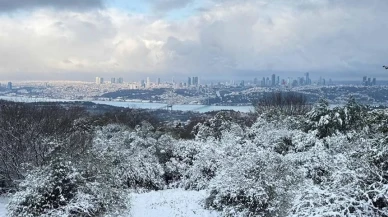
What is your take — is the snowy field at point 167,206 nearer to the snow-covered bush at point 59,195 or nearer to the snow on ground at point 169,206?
the snow on ground at point 169,206

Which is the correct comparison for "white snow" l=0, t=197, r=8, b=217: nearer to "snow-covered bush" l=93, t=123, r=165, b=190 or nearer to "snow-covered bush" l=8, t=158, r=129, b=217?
"snow-covered bush" l=8, t=158, r=129, b=217

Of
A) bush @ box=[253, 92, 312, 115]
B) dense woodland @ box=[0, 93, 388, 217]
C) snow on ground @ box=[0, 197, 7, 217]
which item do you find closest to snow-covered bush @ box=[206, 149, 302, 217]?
dense woodland @ box=[0, 93, 388, 217]

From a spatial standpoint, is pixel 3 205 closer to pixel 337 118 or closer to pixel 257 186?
pixel 257 186

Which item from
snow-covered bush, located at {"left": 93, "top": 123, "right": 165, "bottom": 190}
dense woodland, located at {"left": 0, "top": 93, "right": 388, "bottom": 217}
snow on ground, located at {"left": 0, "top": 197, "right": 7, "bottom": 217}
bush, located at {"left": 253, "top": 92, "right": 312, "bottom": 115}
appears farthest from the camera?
bush, located at {"left": 253, "top": 92, "right": 312, "bottom": 115}

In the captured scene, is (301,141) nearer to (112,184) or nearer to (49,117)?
(112,184)

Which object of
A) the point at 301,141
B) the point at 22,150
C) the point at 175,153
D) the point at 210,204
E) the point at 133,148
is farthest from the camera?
the point at 175,153

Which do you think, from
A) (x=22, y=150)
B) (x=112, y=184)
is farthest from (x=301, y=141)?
(x=22, y=150)
